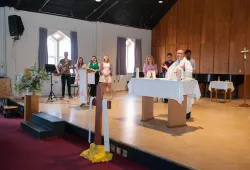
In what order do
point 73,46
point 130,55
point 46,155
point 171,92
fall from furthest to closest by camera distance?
1. point 130,55
2. point 73,46
3. point 171,92
4. point 46,155

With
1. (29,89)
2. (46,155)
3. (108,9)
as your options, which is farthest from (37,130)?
(108,9)

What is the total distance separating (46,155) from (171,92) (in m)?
2.07

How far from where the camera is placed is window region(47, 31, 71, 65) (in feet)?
31.4

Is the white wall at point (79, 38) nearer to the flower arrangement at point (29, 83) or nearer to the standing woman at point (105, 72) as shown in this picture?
the standing woman at point (105, 72)

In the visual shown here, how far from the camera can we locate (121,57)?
1131 cm

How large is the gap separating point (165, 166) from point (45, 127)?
2631 millimetres

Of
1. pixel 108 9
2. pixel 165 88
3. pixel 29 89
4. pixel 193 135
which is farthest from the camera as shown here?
pixel 108 9

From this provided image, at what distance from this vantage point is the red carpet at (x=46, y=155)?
3295 mm

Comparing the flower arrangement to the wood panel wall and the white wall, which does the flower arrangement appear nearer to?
the white wall

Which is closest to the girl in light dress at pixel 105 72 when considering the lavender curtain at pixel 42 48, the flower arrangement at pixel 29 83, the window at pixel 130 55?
the flower arrangement at pixel 29 83

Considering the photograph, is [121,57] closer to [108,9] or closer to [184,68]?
[108,9]

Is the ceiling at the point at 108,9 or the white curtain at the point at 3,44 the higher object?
the ceiling at the point at 108,9

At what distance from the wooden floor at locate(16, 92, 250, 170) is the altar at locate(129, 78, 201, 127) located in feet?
0.71

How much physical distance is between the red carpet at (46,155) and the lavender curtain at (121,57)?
6731mm
